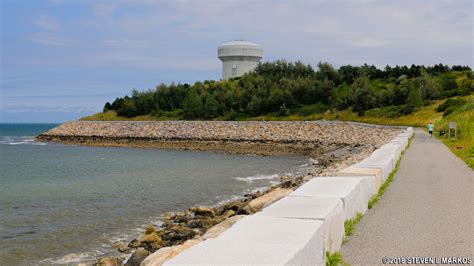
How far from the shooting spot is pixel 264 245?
4.31 meters

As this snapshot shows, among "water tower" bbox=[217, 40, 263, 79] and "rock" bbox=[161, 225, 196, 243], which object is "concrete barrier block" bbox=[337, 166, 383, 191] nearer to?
"rock" bbox=[161, 225, 196, 243]

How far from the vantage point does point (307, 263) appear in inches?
173

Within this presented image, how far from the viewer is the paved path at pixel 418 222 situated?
238 inches

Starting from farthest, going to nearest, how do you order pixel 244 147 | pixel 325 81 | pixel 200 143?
pixel 325 81 → pixel 200 143 → pixel 244 147

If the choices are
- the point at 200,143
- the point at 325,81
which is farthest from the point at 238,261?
the point at 325,81

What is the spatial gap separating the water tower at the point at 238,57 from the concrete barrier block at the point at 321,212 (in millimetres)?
78322

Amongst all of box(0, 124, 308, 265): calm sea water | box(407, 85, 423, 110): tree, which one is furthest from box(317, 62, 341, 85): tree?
box(0, 124, 308, 265): calm sea water

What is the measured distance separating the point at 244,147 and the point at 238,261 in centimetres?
4009

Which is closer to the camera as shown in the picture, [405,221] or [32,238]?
[405,221]

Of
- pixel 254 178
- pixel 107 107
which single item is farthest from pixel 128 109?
pixel 254 178

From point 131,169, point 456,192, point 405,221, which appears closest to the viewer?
point 405,221

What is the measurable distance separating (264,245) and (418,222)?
13.5 ft

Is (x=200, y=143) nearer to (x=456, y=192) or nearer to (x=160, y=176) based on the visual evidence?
(x=160, y=176)

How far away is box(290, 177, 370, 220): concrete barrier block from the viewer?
7.07 metres
